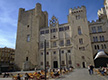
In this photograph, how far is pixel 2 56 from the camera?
157 ft

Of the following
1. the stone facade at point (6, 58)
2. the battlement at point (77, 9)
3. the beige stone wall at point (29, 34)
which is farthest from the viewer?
the stone facade at point (6, 58)

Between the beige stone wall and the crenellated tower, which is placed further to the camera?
the beige stone wall

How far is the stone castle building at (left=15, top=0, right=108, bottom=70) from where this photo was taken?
3284cm

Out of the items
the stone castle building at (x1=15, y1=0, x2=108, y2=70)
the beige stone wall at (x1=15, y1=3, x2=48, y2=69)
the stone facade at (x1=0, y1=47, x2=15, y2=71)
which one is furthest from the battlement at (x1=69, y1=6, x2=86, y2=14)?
the stone facade at (x1=0, y1=47, x2=15, y2=71)

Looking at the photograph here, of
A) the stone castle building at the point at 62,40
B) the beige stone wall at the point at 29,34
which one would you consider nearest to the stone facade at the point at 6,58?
the beige stone wall at the point at 29,34

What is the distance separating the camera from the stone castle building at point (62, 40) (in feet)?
108

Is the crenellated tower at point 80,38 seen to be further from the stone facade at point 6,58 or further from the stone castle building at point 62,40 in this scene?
the stone facade at point 6,58

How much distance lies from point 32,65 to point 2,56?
19687mm

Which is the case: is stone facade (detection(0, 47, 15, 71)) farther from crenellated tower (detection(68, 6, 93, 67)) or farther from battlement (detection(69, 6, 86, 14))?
battlement (detection(69, 6, 86, 14))

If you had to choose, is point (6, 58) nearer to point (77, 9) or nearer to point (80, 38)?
point (80, 38)

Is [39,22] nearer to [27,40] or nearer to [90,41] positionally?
[27,40]

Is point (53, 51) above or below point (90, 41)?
below

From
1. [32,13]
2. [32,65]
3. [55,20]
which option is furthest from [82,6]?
[32,65]

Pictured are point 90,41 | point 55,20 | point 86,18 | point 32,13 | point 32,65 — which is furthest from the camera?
point 32,13
